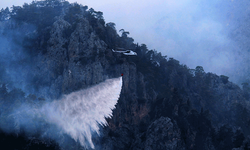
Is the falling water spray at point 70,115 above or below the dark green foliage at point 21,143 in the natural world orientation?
above

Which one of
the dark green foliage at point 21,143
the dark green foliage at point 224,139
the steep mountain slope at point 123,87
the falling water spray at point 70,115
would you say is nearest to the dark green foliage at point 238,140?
the steep mountain slope at point 123,87

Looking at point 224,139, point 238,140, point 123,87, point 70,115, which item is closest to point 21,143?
point 70,115

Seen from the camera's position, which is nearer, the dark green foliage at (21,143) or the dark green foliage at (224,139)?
the dark green foliage at (21,143)

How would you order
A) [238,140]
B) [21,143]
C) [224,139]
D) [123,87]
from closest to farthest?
[21,143] → [238,140] → [224,139] → [123,87]

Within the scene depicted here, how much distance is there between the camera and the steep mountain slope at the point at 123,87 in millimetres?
87812

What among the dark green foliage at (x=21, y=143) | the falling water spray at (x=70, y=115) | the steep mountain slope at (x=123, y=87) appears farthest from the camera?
the steep mountain slope at (x=123, y=87)

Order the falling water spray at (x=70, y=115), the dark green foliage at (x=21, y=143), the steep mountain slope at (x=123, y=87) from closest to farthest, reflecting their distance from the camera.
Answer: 1. the dark green foliage at (x=21, y=143)
2. the falling water spray at (x=70, y=115)
3. the steep mountain slope at (x=123, y=87)

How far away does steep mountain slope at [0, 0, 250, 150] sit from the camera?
288 ft

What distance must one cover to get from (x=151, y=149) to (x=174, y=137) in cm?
796

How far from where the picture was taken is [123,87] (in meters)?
96.7

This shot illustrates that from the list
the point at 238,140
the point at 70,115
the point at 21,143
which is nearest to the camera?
the point at 21,143

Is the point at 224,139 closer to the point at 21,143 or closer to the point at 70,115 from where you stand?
the point at 70,115

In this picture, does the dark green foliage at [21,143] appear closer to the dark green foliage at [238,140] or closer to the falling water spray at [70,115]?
the falling water spray at [70,115]

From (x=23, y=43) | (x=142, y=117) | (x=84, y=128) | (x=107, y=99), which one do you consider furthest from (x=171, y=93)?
(x=23, y=43)
